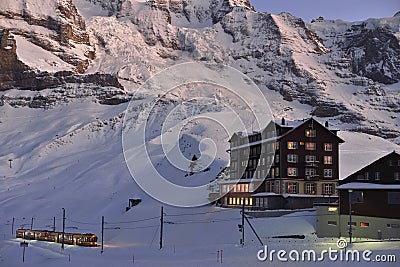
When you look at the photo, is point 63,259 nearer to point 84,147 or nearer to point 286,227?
point 286,227

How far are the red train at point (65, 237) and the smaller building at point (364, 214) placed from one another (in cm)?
2401

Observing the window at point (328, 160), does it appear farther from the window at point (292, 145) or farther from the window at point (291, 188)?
the window at point (291, 188)

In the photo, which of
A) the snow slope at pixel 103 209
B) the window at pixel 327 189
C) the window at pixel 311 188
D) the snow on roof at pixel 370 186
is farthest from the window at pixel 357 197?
the window at pixel 327 189

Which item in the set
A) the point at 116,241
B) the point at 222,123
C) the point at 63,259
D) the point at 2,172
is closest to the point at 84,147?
the point at 2,172

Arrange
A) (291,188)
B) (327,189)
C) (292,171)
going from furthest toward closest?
(327,189) < (292,171) < (291,188)

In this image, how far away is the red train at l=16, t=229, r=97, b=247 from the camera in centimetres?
6912

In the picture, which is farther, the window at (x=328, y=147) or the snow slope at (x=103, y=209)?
the window at (x=328, y=147)

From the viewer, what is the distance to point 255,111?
196 m

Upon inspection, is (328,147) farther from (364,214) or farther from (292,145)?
(364,214)

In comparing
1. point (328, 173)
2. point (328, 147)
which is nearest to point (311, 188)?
point (328, 173)

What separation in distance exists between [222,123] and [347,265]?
4861 inches

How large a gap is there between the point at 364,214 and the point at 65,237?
3396 cm

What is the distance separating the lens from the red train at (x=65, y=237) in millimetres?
69125

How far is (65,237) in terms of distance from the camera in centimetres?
7419
